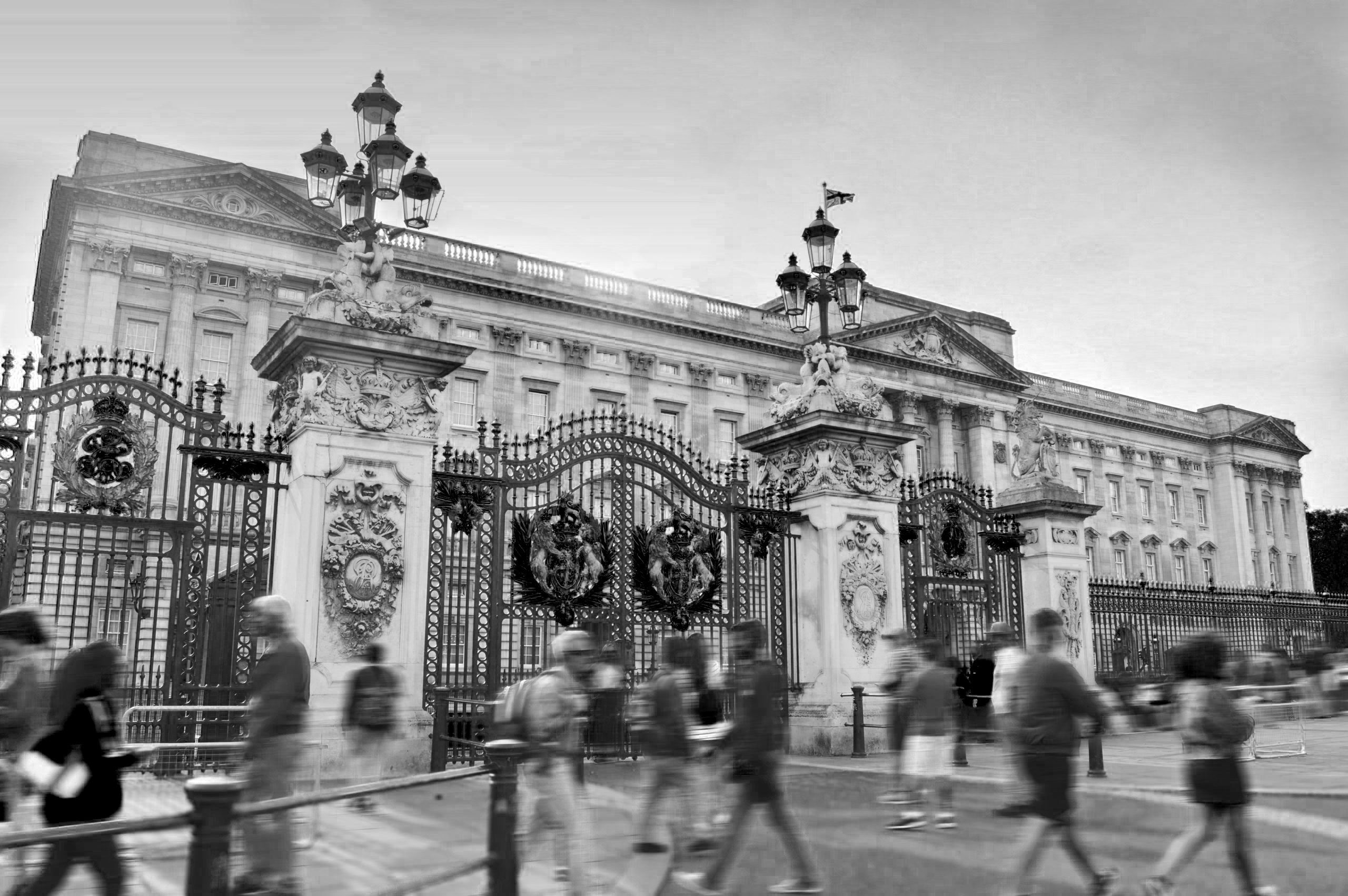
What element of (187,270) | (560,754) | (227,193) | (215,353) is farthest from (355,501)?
(227,193)

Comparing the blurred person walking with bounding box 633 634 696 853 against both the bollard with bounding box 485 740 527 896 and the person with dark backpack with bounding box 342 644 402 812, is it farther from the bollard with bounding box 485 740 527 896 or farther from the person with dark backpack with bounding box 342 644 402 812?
the person with dark backpack with bounding box 342 644 402 812

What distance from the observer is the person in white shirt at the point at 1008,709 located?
6184mm

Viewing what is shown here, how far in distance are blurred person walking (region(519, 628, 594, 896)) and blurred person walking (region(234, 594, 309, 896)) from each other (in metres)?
1.35

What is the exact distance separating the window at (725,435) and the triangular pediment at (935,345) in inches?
300

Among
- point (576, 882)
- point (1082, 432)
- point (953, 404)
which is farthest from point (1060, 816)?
point (1082, 432)

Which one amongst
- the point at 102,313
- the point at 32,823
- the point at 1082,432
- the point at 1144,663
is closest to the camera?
the point at 32,823

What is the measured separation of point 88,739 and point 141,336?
3104 cm

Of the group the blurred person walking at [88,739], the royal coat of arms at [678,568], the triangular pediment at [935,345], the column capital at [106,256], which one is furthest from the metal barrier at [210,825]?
the triangular pediment at [935,345]

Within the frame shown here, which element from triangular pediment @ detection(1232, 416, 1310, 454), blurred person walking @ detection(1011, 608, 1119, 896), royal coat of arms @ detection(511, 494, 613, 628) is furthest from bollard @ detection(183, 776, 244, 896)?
triangular pediment @ detection(1232, 416, 1310, 454)

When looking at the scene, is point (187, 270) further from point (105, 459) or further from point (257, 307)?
point (105, 459)

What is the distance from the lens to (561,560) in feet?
39.8

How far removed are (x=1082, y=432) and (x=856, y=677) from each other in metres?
53.0

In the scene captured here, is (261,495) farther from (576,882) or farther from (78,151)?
(78,151)

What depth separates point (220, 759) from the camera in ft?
33.0
